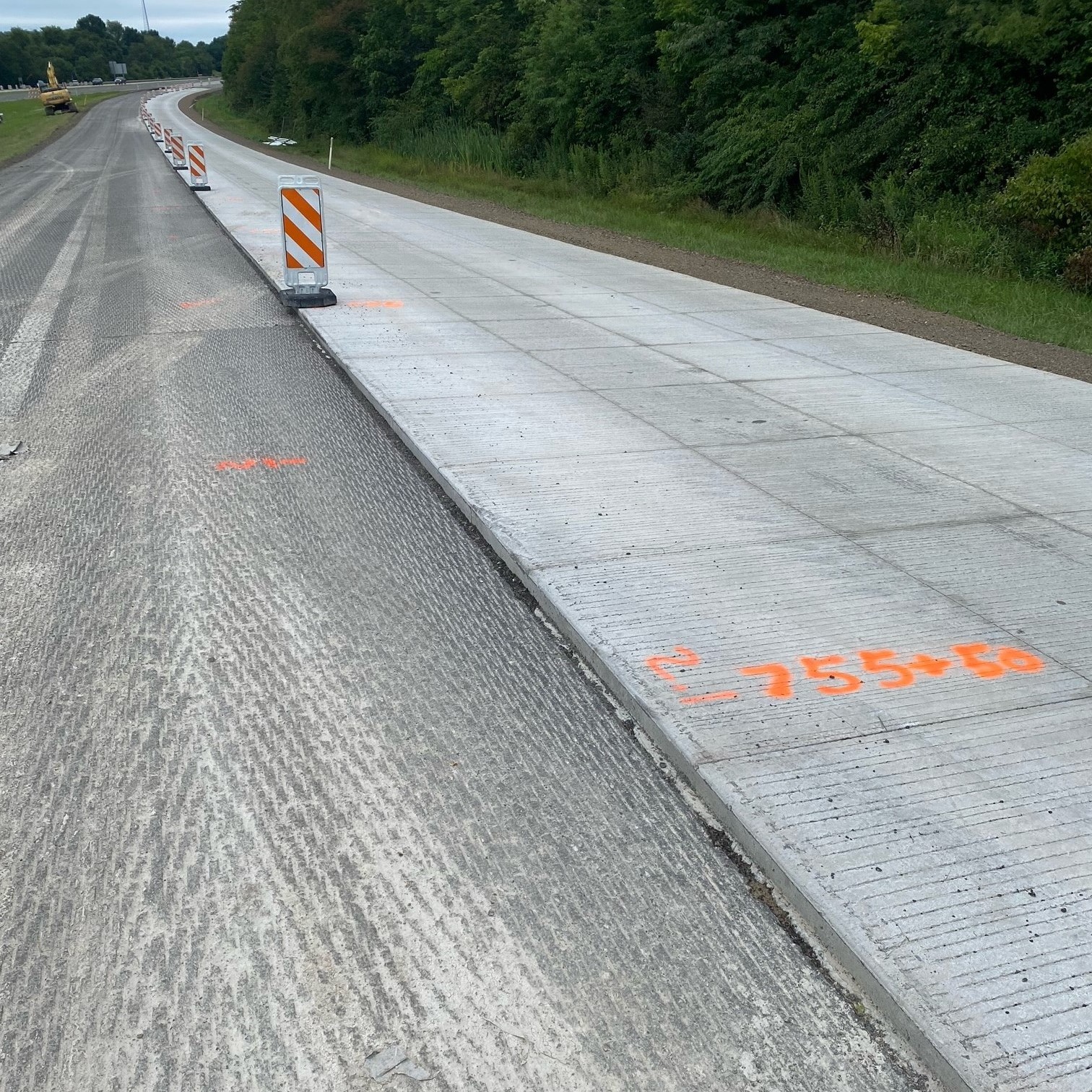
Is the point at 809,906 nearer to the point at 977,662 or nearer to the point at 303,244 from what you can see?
the point at 977,662

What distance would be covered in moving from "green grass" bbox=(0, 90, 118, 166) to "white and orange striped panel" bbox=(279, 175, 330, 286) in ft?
107

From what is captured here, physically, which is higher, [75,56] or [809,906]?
[75,56]

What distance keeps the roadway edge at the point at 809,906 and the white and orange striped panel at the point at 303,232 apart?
7.86m

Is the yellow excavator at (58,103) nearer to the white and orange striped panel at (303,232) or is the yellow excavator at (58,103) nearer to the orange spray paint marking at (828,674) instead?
the white and orange striped panel at (303,232)

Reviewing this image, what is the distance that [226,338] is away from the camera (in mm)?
10539

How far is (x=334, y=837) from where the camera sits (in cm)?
337

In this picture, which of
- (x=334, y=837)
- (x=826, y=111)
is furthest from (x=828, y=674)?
(x=826, y=111)

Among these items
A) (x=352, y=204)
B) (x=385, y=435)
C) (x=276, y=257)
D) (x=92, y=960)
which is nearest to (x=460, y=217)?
(x=352, y=204)

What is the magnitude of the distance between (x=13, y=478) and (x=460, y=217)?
17.7m

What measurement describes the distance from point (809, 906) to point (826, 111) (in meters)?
21.3

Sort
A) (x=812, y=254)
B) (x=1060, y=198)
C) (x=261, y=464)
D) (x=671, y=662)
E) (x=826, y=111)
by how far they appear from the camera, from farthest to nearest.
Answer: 1. (x=826, y=111)
2. (x=812, y=254)
3. (x=1060, y=198)
4. (x=261, y=464)
5. (x=671, y=662)

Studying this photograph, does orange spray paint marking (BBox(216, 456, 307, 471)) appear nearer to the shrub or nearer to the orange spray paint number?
the orange spray paint number

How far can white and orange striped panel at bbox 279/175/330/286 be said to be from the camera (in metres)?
A: 11.7

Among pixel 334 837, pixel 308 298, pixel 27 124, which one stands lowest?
pixel 334 837
